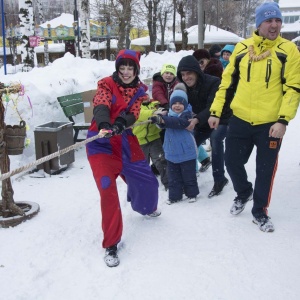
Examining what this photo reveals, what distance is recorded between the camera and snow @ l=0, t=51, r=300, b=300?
116 inches

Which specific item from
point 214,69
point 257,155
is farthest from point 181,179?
point 214,69

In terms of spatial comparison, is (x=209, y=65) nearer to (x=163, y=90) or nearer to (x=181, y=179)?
(x=163, y=90)

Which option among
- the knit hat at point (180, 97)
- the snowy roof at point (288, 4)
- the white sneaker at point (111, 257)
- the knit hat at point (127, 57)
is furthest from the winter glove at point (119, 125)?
the snowy roof at point (288, 4)

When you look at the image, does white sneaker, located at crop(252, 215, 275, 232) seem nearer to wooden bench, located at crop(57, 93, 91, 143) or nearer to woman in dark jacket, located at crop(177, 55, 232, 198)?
woman in dark jacket, located at crop(177, 55, 232, 198)

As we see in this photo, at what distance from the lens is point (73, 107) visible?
24.6ft

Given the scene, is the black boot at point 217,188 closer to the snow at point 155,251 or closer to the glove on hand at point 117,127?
the snow at point 155,251

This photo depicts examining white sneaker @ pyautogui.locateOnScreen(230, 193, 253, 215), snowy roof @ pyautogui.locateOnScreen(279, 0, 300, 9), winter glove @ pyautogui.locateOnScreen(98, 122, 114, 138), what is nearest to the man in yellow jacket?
white sneaker @ pyautogui.locateOnScreen(230, 193, 253, 215)

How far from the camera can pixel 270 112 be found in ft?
11.6

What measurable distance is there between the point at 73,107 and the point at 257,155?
4568 millimetres

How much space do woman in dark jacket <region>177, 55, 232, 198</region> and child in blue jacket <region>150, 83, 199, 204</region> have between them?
16 cm

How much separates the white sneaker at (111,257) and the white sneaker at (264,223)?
1462mm

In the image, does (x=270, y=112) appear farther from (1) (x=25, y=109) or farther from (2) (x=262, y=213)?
(1) (x=25, y=109)

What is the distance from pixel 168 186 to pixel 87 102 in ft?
10.9

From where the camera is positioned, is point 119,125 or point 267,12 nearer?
point 119,125
